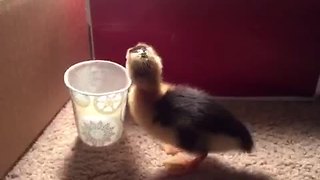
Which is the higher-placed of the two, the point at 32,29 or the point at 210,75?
the point at 32,29

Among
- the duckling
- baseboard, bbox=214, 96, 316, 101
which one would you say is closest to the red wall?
baseboard, bbox=214, 96, 316, 101

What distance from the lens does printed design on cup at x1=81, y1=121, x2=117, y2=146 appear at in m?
0.93

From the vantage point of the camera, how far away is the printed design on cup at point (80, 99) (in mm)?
889

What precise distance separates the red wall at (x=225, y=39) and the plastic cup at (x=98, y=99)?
7 cm

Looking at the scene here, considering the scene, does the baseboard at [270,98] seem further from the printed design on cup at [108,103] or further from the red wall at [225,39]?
the printed design on cup at [108,103]

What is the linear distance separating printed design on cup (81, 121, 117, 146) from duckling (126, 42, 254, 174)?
85 mm

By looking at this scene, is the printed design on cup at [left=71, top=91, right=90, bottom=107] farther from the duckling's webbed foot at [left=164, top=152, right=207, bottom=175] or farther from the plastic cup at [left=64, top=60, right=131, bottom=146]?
the duckling's webbed foot at [left=164, top=152, right=207, bottom=175]

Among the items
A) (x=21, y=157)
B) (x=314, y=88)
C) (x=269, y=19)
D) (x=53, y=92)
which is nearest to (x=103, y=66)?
(x=53, y=92)

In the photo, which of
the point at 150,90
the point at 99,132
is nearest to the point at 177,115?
the point at 150,90

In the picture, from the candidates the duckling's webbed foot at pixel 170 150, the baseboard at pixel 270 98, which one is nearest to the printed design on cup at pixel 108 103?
the duckling's webbed foot at pixel 170 150

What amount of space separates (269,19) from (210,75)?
166mm

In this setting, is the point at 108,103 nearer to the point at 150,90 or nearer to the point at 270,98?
the point at 150,90

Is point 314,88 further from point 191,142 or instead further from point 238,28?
point 191,142

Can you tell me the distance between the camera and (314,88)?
108 cm
